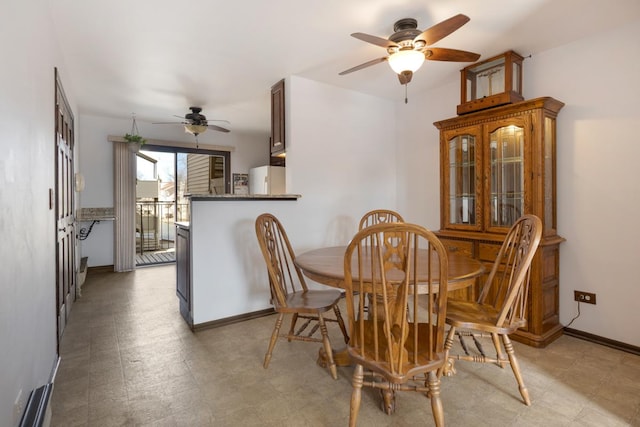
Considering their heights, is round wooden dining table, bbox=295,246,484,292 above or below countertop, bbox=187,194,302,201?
below

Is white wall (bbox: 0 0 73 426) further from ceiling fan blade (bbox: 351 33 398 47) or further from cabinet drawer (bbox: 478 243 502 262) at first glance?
cabinet drawer (bbox: 478 243 502 262)

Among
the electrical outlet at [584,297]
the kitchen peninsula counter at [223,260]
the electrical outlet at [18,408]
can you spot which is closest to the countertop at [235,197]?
the kitchen peninsula counter at [223,260]

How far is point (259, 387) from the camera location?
6.50 ft

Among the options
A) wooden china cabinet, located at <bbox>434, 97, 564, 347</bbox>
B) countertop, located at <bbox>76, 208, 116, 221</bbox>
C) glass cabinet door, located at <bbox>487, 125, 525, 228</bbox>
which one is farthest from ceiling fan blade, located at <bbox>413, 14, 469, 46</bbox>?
countertop, located at <bbox>76, 208, 116, 221</bbox>

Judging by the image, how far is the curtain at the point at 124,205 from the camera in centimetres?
533

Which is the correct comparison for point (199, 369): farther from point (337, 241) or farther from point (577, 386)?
point (577, 386)

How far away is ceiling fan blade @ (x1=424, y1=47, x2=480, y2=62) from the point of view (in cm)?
231

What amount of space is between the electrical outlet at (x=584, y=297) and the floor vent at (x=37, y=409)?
3.61 meters

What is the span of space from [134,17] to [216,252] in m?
1.95

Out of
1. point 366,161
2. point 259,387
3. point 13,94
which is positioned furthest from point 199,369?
point 366,161

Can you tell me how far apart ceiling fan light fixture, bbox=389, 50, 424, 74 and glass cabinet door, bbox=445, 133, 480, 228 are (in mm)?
1152

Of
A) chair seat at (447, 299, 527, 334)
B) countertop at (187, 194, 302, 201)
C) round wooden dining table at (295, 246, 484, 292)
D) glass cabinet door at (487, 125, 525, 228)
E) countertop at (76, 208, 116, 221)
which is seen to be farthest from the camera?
countertop at (76, 208, 116, 221)

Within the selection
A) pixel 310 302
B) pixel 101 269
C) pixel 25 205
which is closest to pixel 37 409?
pixel 25 205

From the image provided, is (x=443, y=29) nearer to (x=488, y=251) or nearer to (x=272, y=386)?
(x=488, y=251)
